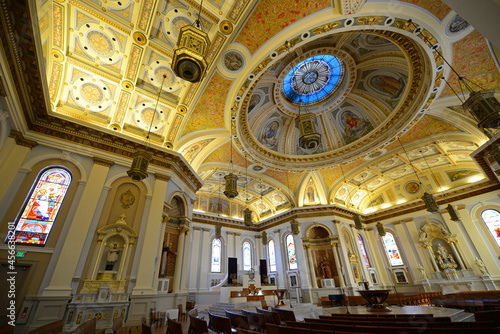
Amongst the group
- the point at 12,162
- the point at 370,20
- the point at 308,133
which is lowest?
the point at 12,162

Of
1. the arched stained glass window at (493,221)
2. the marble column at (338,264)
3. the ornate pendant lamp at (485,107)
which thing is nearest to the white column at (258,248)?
→ the marble column at (338,264)

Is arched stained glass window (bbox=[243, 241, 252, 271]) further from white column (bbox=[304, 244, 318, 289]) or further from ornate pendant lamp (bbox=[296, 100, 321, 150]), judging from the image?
ornate pendant lamp (bbox=[296, 100, 321, 150])

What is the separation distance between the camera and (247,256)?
Answer: 19.3m

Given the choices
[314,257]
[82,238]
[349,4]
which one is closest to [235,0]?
[349,4]

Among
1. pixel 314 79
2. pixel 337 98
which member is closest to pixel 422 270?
pixel 337 98

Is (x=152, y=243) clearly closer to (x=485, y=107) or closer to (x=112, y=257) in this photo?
(x=112, y=257)

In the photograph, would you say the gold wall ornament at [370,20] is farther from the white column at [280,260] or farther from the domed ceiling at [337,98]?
the white column at [280,260]

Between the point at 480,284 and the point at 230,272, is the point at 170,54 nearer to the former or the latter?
the point at 230,272

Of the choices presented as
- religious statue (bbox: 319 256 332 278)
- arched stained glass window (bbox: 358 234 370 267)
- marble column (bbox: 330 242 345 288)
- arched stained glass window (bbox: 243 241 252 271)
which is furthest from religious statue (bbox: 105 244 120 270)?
arched stained glass window (bbox: 358 234 370 267)

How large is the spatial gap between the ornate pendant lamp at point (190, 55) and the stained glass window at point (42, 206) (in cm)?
676

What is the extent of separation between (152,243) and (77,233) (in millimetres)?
2438

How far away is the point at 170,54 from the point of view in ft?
26.2

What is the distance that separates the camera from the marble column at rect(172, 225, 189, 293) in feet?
31.2

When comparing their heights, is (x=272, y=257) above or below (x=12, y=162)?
below
